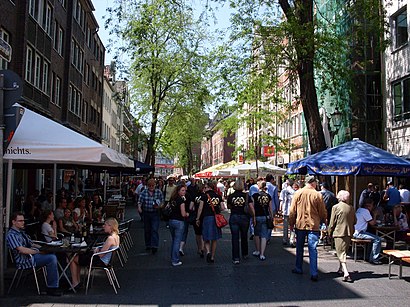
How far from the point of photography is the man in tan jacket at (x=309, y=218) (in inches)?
338

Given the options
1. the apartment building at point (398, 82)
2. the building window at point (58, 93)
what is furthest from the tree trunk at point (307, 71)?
the building window at point (58, 93)

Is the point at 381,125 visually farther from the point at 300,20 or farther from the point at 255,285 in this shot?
the point at 255,285

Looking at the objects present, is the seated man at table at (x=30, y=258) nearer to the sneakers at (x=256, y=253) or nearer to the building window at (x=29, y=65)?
the sneakers at (x=256, y=253)

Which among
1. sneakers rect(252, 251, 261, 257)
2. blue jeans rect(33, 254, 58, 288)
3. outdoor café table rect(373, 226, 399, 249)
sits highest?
outdoor café table rect(373, 226, 399, 249)

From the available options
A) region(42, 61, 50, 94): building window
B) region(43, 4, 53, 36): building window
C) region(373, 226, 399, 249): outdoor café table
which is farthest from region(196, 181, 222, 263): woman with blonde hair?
region(43, 4, 53, 36): building window

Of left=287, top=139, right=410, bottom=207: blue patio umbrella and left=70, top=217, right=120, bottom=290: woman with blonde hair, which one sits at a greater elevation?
left=287, top=139, right=410, bottom=207: blue patio umbrella

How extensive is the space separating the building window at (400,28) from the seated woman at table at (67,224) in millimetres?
17666

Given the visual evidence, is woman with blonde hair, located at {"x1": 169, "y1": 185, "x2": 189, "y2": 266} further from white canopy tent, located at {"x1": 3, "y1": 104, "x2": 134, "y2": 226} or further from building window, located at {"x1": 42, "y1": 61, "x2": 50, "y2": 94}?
building window, located at {"x1": 42, "y1": 61, "x2": 50, "y2": 94}

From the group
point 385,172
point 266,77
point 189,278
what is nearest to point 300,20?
point 266,77

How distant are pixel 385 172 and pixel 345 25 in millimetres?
14250

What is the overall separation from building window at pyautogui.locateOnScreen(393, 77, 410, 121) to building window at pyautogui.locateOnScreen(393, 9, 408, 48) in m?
1.89

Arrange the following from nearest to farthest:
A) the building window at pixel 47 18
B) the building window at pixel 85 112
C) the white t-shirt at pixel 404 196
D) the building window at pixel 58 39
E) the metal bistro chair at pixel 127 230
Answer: the metal bistro chair at pixel 127 230 → the white t-shirt at pixel 404 196 → the building window at pixel 47 18 → the building window at pixel 58 39 → the building window at pixel 85 112

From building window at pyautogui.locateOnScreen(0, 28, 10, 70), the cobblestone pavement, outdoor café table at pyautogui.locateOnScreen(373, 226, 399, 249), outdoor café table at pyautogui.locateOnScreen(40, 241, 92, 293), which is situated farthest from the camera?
building window at pyautogui.locateOnScreen(0, 28, 10, 70)

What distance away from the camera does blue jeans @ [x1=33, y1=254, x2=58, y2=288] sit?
7.41 meters
